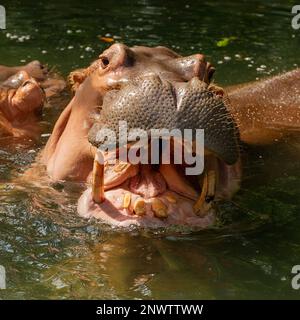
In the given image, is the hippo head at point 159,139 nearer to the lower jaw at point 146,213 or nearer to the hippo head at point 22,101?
the lower jaw at point 146,213

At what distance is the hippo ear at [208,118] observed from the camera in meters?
3.80

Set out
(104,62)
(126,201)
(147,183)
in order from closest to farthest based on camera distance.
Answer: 1. (126,201)
2. (147,183)
3. (104,62)

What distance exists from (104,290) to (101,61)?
4.95 ft

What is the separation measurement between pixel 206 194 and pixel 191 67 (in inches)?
29.5

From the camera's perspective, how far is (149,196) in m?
4.23

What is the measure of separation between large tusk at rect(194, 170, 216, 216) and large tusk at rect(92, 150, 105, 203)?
0.54 meters

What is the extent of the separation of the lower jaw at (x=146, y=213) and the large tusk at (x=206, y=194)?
0.03 metres

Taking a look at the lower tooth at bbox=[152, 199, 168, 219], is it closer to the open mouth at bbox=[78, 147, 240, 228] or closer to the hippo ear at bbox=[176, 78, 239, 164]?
the open mouth at bbox=[78, 147, 240, 228]

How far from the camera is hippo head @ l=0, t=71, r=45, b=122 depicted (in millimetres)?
6355

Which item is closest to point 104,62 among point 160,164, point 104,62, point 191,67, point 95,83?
point 104,62

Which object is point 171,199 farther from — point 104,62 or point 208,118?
point 104,62

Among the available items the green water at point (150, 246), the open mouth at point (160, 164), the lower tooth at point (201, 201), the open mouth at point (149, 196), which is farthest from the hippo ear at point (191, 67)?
the green water at point (150, 246)

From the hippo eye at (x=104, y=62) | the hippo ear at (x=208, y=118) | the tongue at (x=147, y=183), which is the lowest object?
the tongue at (x=147, y=183)
